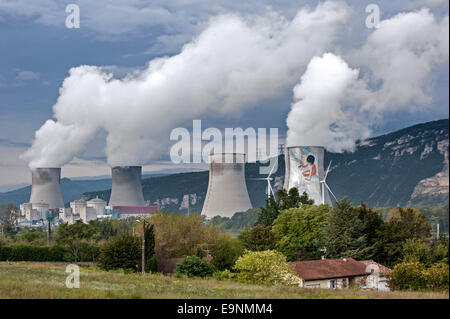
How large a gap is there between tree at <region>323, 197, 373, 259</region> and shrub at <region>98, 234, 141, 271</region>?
10.9 metres

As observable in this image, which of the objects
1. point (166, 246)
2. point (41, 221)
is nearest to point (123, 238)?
point (166, 246)

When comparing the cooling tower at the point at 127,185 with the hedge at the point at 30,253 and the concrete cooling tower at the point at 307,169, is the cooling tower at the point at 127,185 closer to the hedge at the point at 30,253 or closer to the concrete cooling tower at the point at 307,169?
the concrete cooling tower at the point at 307,169

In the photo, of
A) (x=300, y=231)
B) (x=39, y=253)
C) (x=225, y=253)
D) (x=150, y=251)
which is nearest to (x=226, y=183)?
(x=300, y=231)

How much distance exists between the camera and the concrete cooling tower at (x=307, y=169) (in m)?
57.8

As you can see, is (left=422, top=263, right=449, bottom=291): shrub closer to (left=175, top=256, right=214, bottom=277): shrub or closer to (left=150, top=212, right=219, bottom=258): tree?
(left=175, top=256, right=214, bottom=277): shrub

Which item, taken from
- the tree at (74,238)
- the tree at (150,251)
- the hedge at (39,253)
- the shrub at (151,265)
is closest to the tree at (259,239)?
the tree at (150,251)

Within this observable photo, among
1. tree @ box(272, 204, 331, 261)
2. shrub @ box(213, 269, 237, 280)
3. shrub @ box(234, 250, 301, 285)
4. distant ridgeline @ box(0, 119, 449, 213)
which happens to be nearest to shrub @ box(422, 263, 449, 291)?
shrub @ box(234, 250, 301, 285)

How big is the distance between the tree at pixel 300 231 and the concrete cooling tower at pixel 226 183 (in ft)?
82.3

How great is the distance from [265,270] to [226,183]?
4206 cm

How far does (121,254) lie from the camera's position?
2980cm

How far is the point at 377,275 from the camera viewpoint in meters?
27.0

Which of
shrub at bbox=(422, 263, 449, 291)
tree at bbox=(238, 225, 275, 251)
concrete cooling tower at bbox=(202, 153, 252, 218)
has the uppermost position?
concrete cooling tower at bbox=(202, 153, 252, 218)

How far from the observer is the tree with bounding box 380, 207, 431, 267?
3197 centimetres
